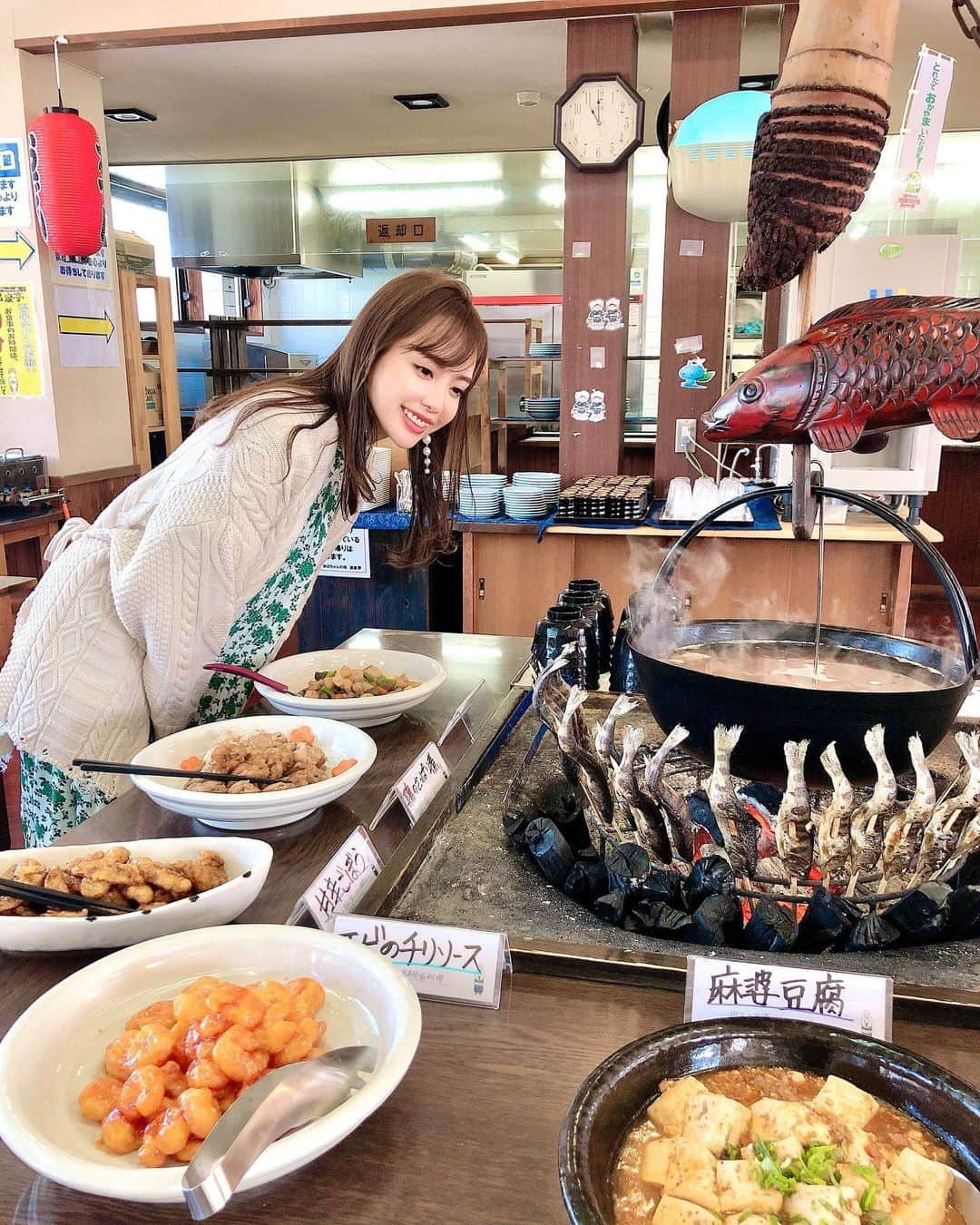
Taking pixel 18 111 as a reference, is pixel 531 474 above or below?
below

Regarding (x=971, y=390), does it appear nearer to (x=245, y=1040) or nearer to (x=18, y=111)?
(x=245, y=1040)

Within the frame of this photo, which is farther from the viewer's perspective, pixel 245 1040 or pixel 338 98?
pixel 338 98

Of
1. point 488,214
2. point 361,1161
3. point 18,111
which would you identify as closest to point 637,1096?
point 361,1161

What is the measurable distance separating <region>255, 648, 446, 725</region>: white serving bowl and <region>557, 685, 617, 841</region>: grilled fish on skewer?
479 millimetres

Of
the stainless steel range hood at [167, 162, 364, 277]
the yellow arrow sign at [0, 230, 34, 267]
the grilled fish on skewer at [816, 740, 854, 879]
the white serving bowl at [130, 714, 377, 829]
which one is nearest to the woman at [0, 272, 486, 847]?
the white serving bowl at [130, 714, 377, 829]

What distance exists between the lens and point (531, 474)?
482 centimetres

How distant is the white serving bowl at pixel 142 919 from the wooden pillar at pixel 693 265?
414 cm

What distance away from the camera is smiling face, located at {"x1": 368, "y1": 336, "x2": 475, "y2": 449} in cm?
175

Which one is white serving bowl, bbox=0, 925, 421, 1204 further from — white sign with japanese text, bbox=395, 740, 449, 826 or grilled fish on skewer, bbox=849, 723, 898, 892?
grilled fish on skewer, bbox=849, 723, 898, 892

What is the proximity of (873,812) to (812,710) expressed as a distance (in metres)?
0.14

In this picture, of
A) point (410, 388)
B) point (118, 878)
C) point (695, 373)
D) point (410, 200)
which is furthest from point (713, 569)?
point (410, 200)

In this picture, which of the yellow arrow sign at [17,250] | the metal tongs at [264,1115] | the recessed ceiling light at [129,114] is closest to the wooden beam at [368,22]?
the yellow arrow sign at [17,250]

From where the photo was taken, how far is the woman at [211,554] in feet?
5.30

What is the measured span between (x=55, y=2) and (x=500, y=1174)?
5862 millimetres
